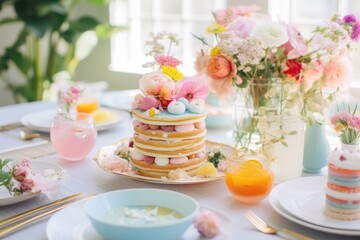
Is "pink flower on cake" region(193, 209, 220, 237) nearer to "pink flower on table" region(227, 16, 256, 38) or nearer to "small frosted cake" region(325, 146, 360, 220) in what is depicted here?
"small frosted cake" region(325, 146, 360, 220)

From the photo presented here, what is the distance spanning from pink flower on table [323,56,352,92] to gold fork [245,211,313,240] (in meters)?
0.48

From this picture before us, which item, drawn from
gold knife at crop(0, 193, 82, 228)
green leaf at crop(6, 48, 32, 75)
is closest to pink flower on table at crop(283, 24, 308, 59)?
gold knife at crop(0, 193, 82, 228)

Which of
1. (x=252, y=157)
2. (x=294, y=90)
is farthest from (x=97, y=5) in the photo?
(x=252, y=157)

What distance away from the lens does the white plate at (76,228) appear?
878 mm

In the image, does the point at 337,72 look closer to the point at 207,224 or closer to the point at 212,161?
the point at 212,161

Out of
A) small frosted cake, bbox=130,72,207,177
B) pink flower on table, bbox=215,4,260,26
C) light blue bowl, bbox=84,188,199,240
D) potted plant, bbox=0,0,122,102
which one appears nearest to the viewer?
light blue bowl, bbox=84,188,199,240

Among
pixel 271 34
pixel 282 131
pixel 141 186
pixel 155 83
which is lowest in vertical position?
pixel 141 186

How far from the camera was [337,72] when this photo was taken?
130 cm

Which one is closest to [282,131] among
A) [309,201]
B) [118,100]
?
[309,201]

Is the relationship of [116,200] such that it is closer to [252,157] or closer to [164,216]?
[164,216]

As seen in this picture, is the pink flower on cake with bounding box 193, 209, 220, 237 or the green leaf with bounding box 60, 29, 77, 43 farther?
the green leaf with bounding box 60, 29, 77, 43

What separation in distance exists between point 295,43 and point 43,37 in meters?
2.74

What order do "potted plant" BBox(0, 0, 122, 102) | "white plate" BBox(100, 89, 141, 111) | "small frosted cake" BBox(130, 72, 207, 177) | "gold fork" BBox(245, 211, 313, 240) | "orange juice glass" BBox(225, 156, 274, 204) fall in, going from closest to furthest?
"gold fork" BBox(245, 211, 313, 240) → "orange juice glass" BBox(225, 156, 274, 204) → "small frosted cake" BBox(130, 72, 207, 177) → "white plate" BBox(100, 89, 141, 111) → "potted plant" BBox(0, 0, 122, 102)

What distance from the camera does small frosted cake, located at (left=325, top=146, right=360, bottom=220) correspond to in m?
0.92
